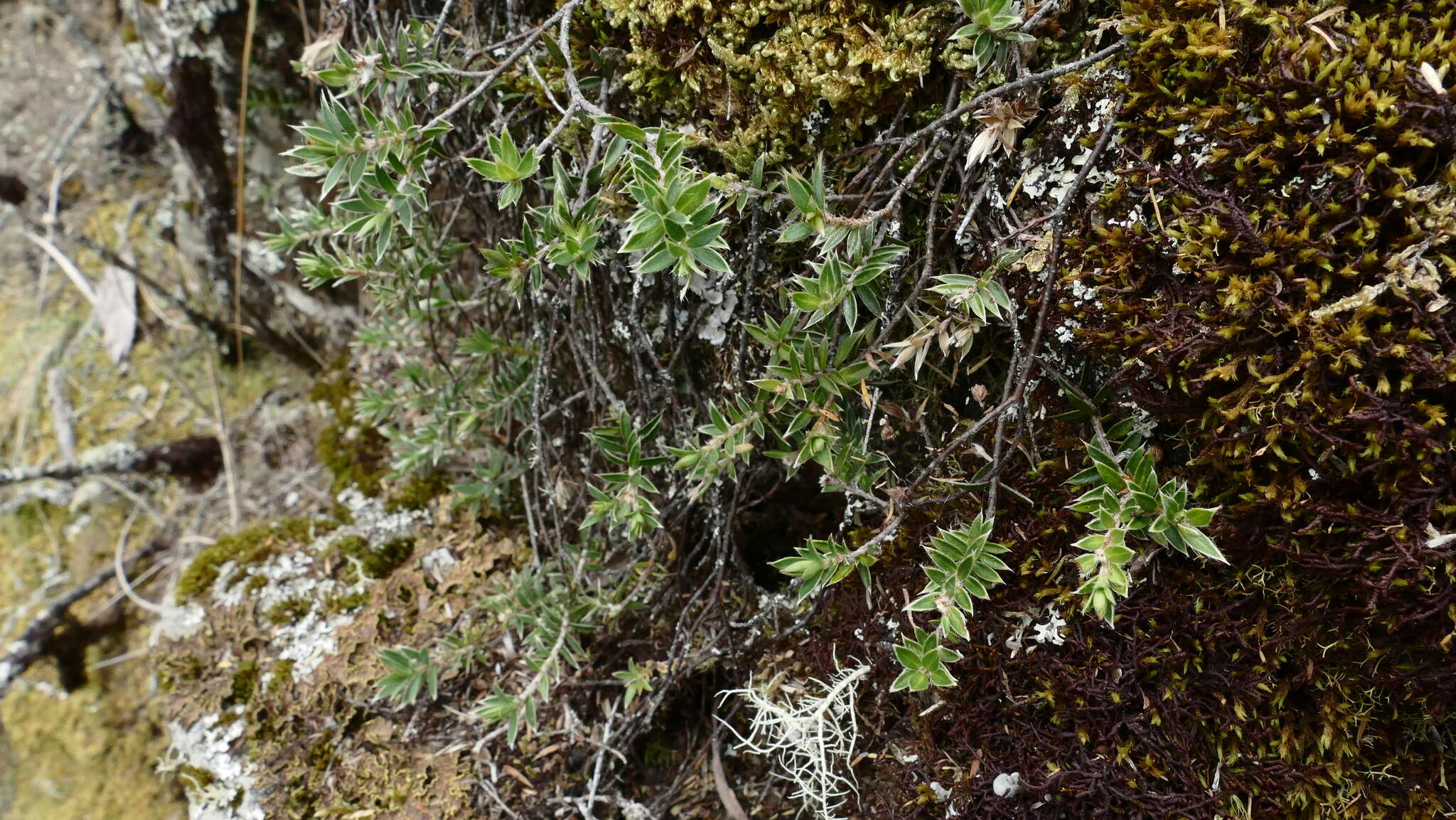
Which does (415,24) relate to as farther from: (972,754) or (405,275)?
(972,754)

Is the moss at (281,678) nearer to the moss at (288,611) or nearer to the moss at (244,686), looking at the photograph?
the moss at (244,686)

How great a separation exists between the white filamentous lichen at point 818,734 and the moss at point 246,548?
1.90 m

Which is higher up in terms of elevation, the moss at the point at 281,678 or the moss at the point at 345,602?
the moss at the point at 345,602

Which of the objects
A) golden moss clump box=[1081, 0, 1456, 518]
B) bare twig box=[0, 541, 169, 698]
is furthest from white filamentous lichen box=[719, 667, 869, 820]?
bare twig box=[0, 541, 169, 698]

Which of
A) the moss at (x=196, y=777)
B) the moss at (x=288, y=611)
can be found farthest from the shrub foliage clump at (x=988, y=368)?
the moss at (x=196, y=777)

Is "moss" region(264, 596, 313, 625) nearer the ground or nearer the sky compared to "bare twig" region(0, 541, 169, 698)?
nearer the sky

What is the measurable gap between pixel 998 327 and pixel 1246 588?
762 millimetres

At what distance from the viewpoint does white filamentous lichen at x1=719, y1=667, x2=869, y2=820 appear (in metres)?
2.12

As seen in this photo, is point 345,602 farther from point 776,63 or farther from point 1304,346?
point 1304,346

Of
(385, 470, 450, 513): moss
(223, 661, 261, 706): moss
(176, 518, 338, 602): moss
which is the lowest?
(223, 661, 261, 706): moss

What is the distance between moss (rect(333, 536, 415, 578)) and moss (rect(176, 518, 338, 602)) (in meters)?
0.18

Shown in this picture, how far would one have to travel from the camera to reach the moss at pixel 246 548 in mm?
3143

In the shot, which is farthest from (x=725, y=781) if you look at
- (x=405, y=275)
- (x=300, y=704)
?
(x=405, y=275)

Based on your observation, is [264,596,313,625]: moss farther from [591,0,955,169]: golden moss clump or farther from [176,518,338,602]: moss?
[591,0,955,169]: golden moss clump
